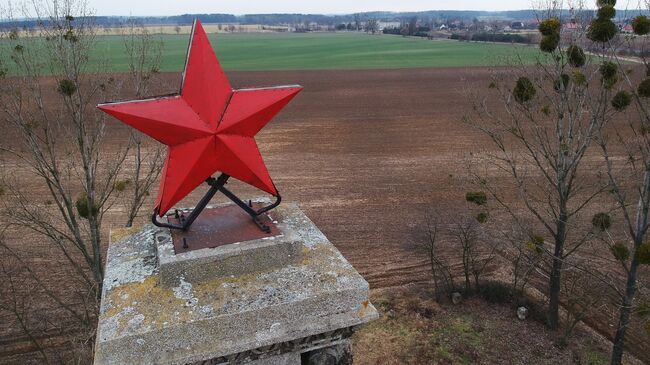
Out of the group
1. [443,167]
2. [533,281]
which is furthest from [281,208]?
[443,167]

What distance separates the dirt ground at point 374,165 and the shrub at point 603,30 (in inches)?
348

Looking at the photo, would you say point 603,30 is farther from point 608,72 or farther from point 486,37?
point 486,37

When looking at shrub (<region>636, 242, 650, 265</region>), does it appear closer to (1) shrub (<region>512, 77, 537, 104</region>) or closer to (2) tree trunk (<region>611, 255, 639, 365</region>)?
(2) tree trunk (<region>611, 255, 639, 365</region>)

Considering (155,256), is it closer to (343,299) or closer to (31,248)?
(343,299)

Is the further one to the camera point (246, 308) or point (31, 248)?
point (31, 248)

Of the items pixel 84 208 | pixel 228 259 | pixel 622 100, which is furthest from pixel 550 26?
pixel 84 208

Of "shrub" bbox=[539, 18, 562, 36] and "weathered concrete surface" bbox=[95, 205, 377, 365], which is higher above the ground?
"shrub" bbox=[539, 18, 562, 36]

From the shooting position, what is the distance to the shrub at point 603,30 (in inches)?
359

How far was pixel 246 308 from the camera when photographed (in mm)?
5004

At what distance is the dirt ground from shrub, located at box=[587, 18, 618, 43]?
885cm

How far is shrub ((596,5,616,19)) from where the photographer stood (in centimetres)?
891

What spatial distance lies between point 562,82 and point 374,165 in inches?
676

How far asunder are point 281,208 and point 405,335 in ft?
26.2

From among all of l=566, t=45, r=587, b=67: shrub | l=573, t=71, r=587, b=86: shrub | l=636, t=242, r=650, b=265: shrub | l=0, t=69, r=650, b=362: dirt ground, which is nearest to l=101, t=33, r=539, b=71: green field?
l=0, t=69, r=650, b=362: dirt ground
